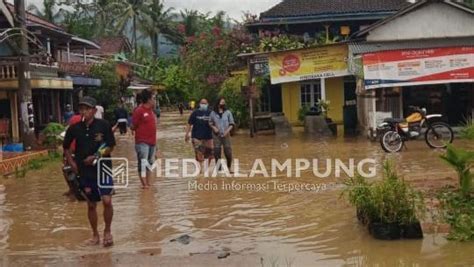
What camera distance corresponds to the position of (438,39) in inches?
838

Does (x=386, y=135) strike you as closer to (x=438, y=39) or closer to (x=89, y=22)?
(x=438, y=39)

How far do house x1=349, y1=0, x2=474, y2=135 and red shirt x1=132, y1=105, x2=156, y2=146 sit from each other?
10151mm

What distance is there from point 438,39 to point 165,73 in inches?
1543

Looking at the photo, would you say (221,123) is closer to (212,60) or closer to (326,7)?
(212,60)

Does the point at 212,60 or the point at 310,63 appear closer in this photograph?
the point at 310,63

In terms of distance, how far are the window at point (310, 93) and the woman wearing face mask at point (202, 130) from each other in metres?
14.5

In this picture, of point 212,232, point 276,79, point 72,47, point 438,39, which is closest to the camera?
point 212,232

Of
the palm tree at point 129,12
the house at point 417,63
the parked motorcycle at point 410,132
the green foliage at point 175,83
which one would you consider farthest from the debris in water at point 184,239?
the palm tree at point 129,12

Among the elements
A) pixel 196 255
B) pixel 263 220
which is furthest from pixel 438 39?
pixel 196 255

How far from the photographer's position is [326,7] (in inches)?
1185

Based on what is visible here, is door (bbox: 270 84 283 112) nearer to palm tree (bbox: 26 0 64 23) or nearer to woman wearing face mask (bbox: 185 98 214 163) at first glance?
woman wearing face mask (bbox: 185 98 214 163)

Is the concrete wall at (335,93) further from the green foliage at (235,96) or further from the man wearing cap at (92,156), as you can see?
the man wearing cap at (92,156)

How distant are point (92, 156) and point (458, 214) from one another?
4288mm

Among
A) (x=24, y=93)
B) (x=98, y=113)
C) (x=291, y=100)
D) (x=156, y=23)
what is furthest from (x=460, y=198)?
(x=156, y=23)
